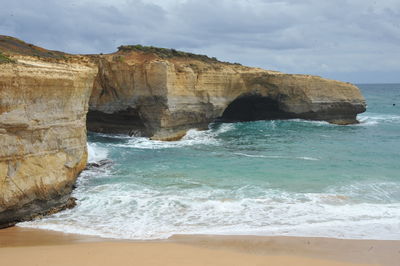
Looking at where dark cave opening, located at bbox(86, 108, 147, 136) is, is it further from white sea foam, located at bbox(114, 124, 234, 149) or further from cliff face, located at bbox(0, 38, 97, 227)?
cliff face, located at bbox(0, 38, 97, 227)

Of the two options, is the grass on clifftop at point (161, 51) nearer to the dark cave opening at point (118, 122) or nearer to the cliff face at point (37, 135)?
the dark cave opening at point (118, 122)

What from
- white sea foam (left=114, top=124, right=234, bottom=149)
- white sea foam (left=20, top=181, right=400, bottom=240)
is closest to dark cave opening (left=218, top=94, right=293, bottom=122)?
white sea foam (left=114, top=124, right=234, bottom=149)

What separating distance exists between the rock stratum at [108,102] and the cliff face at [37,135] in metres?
0.02

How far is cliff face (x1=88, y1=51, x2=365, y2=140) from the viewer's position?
23031 millimetres

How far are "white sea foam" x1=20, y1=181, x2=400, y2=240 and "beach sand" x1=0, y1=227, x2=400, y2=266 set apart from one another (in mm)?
435

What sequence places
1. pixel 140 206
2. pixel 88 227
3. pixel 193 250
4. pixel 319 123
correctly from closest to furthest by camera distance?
pixel 193 250 → pixel 88 227 → pixel 140 206 → pixel 319 123

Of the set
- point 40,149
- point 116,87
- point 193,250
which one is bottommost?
point 193,250

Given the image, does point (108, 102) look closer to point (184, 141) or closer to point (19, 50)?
point (184, 141)

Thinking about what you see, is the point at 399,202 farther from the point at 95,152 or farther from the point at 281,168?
the point at 95,152

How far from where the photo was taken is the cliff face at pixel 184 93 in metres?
23.0

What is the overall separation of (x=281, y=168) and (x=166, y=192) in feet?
17.1

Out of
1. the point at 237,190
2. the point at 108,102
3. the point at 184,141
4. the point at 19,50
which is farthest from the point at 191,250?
the point at 108,102

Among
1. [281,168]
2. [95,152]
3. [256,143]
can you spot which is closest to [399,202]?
[281,168]

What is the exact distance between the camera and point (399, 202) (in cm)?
1178
